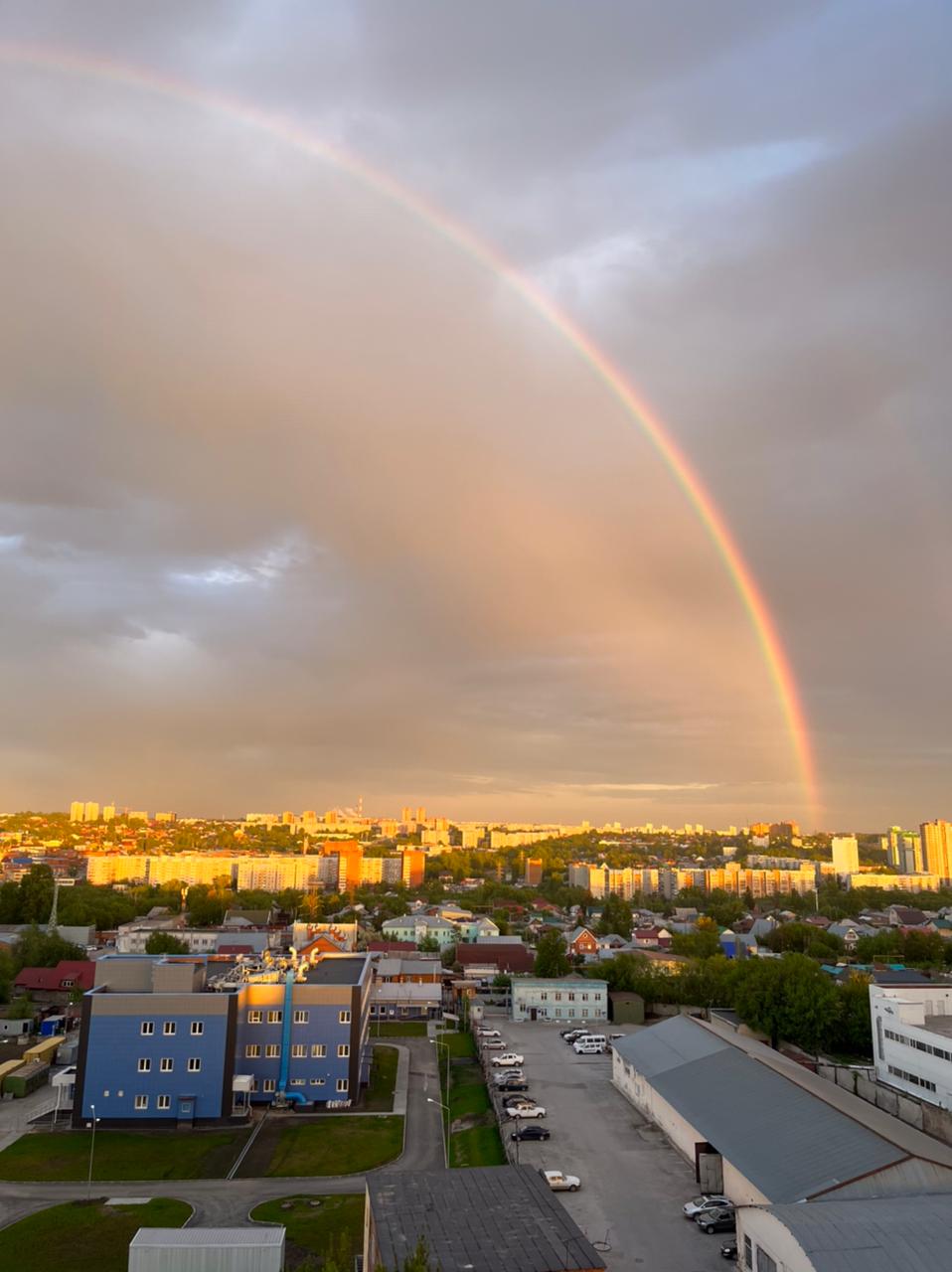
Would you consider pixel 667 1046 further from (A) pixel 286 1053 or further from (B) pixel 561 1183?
(A) pixel 286 1053

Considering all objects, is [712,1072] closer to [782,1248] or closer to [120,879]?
[782,1248]

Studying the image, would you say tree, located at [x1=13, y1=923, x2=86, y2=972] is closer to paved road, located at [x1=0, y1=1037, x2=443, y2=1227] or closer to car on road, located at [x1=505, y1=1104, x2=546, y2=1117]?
paved road, located at [x1=0, y1=1037, x2=443, y2=1227]

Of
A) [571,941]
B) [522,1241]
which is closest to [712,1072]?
[522,1241]

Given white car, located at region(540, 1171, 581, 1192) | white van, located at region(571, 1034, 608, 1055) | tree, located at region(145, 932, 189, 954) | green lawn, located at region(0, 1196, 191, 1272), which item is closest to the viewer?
green lawn, located at region(0, 1196, 191, 1272)

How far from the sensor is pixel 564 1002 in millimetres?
39406

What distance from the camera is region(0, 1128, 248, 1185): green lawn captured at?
64.7ft

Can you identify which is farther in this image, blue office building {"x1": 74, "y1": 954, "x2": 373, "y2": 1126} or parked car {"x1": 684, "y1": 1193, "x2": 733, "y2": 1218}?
blue office building {"x1": 74, "y1": 954, "x2": 373, "y2": 1126}

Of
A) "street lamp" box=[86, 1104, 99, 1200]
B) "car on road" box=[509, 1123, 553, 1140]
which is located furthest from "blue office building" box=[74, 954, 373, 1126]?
"car on road" box=[509, 1123, 553, 1140]

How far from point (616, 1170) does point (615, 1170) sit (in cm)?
2

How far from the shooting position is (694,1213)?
1655 centimetres

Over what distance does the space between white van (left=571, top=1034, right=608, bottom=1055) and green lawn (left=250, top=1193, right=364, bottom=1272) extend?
632 inches

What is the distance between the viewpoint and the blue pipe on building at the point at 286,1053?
2478 centimetres

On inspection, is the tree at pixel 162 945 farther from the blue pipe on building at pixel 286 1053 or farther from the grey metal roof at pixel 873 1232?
the grey metal roof at pixel 873 1232

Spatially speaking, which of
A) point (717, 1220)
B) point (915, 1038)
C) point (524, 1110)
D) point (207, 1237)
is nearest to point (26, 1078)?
point (524, 1110)
